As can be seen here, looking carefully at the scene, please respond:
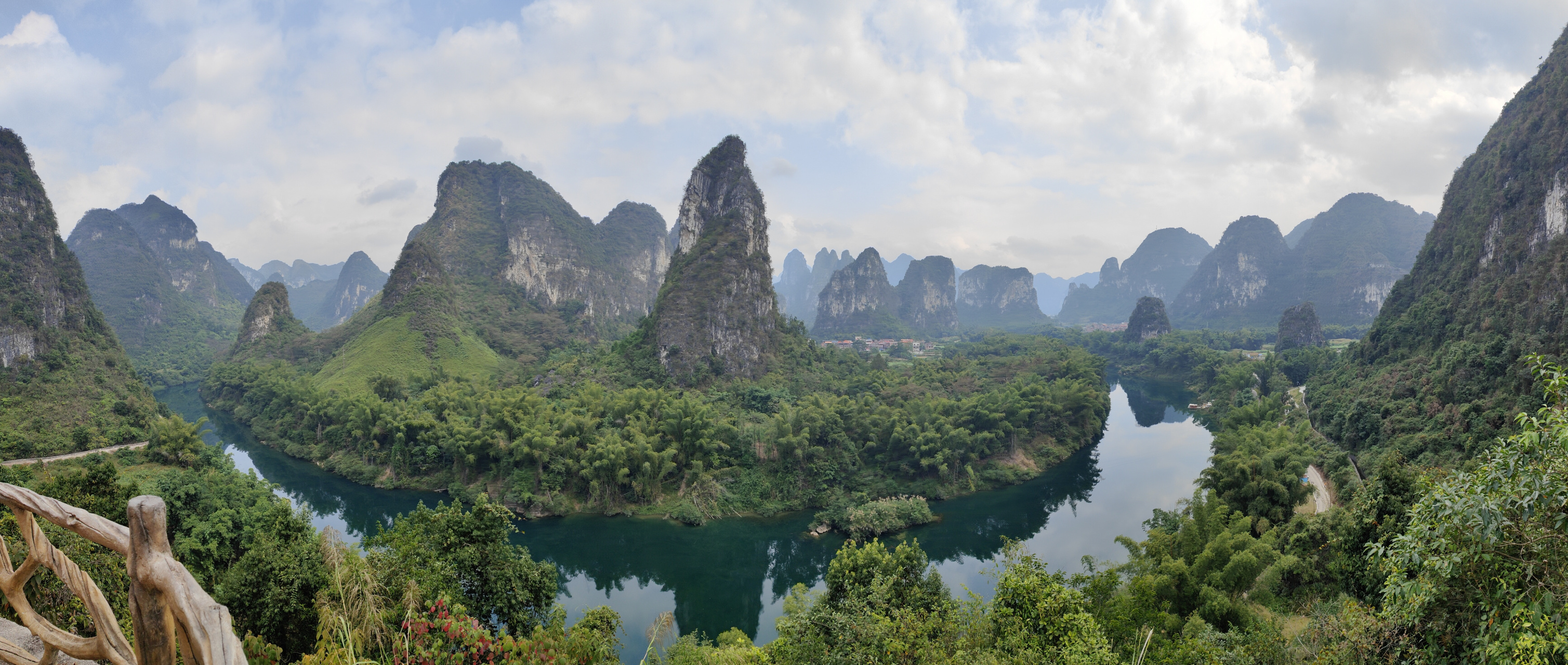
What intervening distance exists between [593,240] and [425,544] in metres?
64.3

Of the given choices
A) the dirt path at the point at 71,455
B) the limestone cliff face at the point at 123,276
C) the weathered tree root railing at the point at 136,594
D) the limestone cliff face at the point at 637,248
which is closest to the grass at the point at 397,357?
the dirt path at the point at 71,455

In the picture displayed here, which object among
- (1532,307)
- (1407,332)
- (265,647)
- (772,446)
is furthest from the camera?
(1407,332)

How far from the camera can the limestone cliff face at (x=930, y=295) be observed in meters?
106

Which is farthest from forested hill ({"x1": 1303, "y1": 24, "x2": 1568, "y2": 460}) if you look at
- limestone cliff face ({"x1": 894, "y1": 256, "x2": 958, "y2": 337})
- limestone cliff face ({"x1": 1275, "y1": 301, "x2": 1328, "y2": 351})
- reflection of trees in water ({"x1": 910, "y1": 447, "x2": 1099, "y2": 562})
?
limestone cliff face ({"x1": 894, "y1": 256, "x2": 958, "y2": 337})

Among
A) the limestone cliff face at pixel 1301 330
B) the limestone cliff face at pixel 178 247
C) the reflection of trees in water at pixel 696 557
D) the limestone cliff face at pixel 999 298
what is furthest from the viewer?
the limestone cliff face at pixel 999 298

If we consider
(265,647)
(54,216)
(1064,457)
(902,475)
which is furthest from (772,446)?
(54,216)

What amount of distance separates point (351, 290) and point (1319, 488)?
118844 millimetres

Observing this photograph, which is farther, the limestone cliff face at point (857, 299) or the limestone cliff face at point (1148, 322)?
the limestone cliff face at point (857, 299)

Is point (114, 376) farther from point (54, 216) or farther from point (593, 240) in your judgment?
point (593, 240)

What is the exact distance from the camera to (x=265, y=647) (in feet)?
20.4

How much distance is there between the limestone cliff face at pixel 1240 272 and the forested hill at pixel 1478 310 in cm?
6501

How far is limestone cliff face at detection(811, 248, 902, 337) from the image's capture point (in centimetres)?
9531

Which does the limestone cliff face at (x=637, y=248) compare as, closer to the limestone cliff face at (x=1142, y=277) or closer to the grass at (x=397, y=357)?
the grass at (x=397, y=357)

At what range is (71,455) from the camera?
65.6 ft
